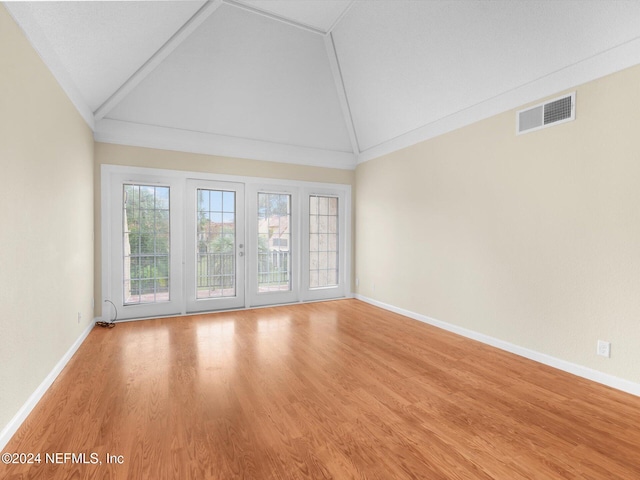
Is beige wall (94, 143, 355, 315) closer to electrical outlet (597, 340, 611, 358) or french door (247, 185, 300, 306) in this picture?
french door (247, 185, 300, 306)

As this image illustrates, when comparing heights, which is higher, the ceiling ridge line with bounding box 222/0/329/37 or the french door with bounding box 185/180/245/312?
the ceiling ridge line with bounding box 222/0/329/37

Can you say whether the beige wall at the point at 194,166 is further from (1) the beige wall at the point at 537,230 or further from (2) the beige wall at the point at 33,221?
(1) the beige wall at the point at 537,230

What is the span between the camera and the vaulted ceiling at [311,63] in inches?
105

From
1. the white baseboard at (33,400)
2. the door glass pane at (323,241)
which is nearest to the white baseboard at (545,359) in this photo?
the door glass pane at (323,241)

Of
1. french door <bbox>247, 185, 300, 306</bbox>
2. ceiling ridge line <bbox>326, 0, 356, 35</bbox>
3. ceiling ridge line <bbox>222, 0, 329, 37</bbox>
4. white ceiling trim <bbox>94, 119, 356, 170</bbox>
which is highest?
ceiling ridge line <bbox>326, 0, 356, 35</bbox>

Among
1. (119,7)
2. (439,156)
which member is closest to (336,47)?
(439,156)

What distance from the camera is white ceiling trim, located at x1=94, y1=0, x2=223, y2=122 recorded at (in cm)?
344

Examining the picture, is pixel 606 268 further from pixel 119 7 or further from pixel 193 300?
pixel 193 300

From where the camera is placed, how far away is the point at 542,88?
124 inches

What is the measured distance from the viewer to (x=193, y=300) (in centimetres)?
498

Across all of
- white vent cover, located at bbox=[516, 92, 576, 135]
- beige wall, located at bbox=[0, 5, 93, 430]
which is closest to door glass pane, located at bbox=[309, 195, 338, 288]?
white vent cover, located at bbox=[516, 92, 576, 135]

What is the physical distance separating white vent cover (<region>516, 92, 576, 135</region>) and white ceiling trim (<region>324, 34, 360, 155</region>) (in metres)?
2.63

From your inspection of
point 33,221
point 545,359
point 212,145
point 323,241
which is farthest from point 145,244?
point 545,359

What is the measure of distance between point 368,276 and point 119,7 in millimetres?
4906
